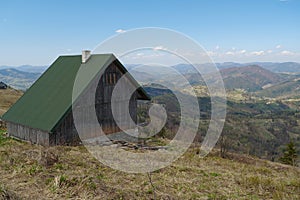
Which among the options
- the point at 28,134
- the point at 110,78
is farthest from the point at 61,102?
the point at 110,78

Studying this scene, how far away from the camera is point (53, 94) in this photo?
18484mm

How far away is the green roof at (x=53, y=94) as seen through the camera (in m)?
Result: 16.8

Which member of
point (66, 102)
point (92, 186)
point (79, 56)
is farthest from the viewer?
point (79, 56)

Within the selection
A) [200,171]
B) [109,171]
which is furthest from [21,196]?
[200,171]

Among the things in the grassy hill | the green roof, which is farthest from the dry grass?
the grassy hill

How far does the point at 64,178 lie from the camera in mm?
7477

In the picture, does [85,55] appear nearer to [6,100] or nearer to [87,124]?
[87,124]

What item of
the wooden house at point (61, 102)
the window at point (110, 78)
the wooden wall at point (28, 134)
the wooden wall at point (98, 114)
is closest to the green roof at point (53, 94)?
the wooden house at point (61, 102)

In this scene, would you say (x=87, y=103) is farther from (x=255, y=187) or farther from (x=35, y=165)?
(x=255, y=187)

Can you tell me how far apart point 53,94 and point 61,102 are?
172 cm

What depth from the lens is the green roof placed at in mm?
16781

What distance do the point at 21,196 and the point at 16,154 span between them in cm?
507

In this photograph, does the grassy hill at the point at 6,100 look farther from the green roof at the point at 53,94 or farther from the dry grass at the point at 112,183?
the dry grass at the point at 112,183

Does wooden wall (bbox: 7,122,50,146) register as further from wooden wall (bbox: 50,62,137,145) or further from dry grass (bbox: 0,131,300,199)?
dry grass (bbox: 0,131,300,199)
